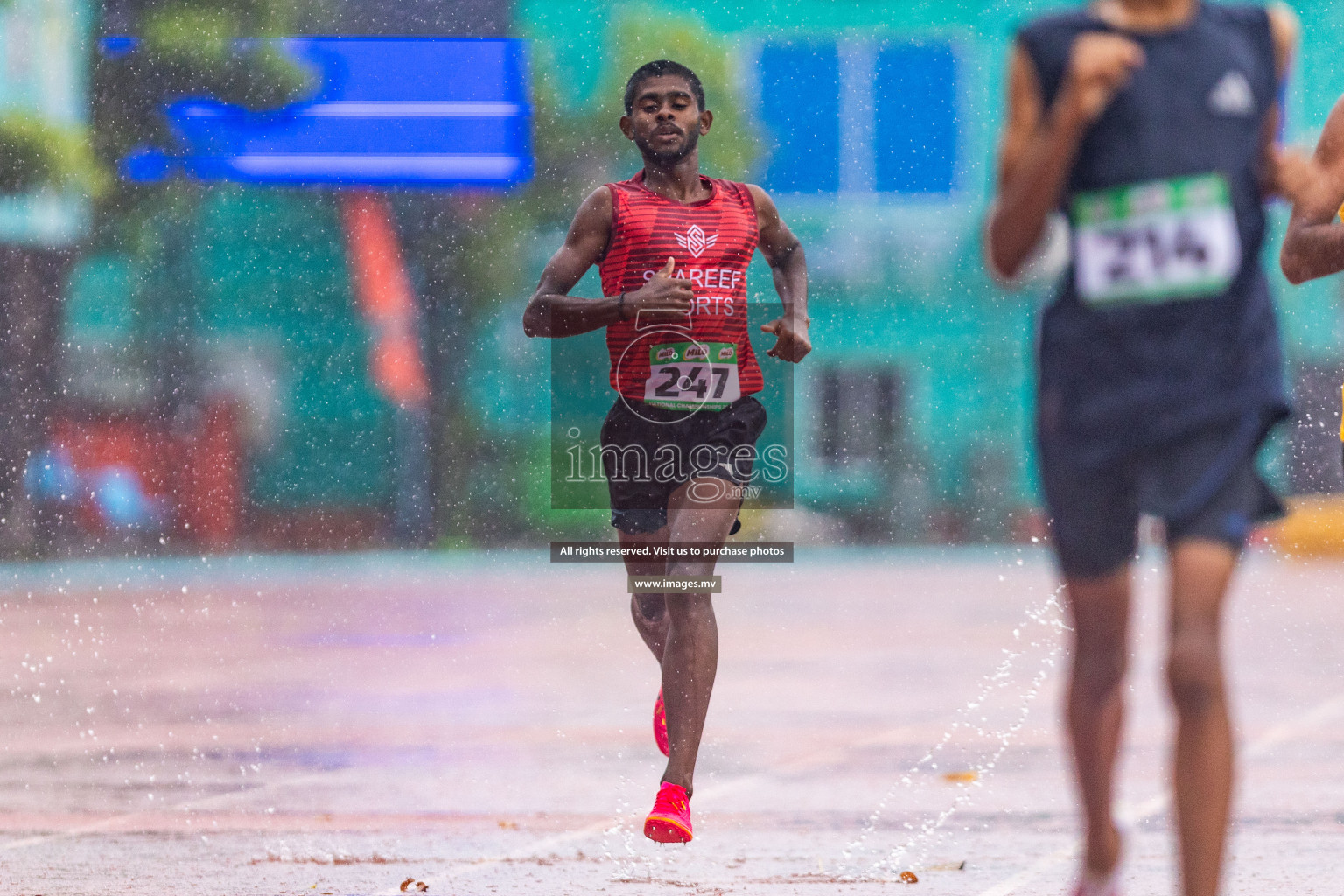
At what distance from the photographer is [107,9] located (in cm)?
1889

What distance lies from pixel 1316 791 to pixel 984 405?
1852cm

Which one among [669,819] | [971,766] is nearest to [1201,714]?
[669,819]

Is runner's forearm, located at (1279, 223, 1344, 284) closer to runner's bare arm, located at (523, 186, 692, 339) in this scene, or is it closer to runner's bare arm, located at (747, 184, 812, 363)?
runner's bare arm, located at (747, 184, 812, 363)

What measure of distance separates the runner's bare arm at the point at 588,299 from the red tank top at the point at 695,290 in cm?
4

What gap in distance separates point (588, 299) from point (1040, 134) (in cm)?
184

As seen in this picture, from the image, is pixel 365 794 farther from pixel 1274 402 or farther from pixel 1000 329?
pixel 1000 329

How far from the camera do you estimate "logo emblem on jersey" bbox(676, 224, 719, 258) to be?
4.78 meters

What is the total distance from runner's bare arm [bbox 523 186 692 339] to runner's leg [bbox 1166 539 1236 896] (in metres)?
1.91

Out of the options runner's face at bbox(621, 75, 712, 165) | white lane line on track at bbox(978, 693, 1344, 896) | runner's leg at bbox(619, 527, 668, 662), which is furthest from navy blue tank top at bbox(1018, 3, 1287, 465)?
runner's leg at bbox(619, 527, 668, 662)

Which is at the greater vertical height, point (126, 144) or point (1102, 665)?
point (126, 144)

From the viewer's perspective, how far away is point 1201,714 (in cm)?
291

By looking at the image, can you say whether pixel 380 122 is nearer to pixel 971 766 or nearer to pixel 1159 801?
pixel 971 766

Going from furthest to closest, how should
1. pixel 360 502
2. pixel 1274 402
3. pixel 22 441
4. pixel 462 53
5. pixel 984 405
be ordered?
1. pixel 984 405
2. pixel 360 502
3. pixel 22 441
4. pixel 462 53
5. pixel 1274 402

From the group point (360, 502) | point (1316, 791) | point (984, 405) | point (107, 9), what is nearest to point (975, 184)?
point (984, 405)
